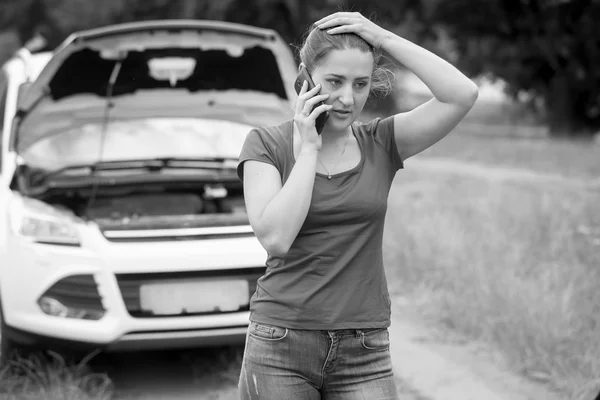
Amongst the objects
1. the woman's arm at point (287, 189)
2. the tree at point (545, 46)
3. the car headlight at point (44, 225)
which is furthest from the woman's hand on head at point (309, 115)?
the tree at point (545, 46)

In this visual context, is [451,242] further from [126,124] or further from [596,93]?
[596,93]

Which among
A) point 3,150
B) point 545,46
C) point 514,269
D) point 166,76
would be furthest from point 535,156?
point 3,150

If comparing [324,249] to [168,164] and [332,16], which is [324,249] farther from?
[168,164]

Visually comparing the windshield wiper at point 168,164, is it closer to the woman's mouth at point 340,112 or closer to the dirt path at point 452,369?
the dirt path at point 452,369

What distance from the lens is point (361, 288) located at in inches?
91.6

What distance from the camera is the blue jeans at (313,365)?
2.29m

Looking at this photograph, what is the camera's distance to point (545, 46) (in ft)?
69.4

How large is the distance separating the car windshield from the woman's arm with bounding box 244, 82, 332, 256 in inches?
95.8

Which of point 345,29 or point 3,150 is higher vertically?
point 345,29

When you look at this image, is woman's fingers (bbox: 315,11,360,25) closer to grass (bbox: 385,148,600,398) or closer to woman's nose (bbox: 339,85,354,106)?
woman's nose (bbox: 339,85,354,106)

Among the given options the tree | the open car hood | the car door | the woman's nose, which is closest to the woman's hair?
the woman's nose

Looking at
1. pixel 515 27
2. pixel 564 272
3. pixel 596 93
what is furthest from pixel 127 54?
pixel 596 93

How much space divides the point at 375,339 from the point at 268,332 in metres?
0.30

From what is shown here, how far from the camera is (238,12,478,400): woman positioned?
2277mm
